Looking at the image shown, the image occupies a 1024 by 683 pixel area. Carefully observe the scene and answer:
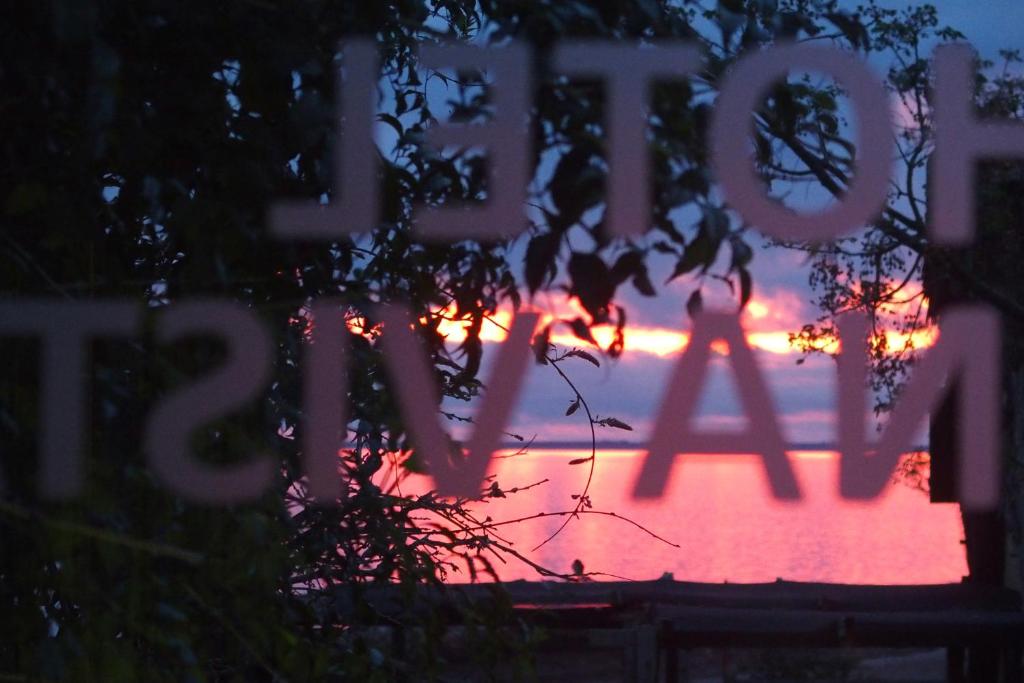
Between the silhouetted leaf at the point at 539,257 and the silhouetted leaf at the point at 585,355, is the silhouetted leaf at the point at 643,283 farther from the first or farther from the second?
the silhouetted leaf at the point at 585,355

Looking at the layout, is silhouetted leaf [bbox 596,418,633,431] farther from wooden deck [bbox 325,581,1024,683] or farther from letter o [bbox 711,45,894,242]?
wooden deck [bbox 325,581,1024,683]

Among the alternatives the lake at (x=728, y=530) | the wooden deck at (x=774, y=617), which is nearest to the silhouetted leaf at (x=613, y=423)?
the lake at (x=728, y=530)

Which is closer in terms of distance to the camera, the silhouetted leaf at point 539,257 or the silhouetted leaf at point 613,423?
the silhouetted leaf at point 539,257

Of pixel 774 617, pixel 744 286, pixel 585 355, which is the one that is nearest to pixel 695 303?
pixel 744 286

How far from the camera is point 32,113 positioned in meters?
2.09

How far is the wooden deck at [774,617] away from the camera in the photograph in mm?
8891

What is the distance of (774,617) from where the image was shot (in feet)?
29.9

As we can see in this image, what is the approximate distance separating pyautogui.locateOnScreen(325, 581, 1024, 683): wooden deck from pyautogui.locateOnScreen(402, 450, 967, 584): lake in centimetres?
40

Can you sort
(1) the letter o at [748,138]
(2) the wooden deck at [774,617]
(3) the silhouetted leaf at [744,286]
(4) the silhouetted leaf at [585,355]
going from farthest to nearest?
1. (2) the wooden deck at [774,617]
2. (4) the silhouetted leaf at [585,355]
3. (1) the letter o at [748,138]
4. (3) the silhouetted leaf at [744,286]

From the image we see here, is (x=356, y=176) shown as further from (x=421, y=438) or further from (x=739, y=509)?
(x=739, y=509)

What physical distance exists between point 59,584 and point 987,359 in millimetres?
9478

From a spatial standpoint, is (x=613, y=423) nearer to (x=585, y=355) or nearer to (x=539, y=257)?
(x=585, y=355)

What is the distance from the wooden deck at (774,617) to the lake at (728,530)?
0.40 m

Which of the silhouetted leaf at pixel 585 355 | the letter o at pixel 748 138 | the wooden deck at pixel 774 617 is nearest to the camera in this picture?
the letter o at pixel 748 138
